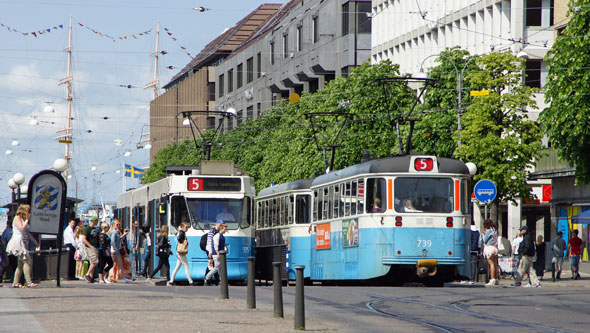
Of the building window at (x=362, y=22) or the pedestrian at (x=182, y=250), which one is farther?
the building window at (x=362, y=22)

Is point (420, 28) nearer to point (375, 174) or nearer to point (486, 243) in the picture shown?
point (486, 243)

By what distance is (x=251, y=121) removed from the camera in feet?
259

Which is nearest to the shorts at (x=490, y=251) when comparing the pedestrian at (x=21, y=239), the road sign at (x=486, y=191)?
the road sign at (x=486, y=191)

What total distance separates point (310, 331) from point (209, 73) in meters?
103

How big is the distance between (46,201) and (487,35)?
124 ft

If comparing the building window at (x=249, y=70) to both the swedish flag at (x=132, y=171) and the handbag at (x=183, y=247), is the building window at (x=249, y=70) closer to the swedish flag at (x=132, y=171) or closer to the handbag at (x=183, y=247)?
the swedish flag at (x=132, y=171)

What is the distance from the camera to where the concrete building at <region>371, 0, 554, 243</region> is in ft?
182

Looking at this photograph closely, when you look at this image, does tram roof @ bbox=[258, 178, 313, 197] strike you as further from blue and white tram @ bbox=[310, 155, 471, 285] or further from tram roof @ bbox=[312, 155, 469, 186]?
tram roof @ bbox=[312, 155, 469, 186]

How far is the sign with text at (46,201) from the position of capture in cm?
2467

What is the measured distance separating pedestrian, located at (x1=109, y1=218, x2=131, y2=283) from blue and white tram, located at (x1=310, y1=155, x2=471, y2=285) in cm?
600

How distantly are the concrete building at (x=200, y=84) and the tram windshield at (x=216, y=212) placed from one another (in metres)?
78.6

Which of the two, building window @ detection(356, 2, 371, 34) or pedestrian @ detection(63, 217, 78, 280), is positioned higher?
building window @ detection(356, 2, 371, 34)

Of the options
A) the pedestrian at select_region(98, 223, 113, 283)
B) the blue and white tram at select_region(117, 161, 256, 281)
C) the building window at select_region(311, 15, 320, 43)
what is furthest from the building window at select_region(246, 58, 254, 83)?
the pedestrian at select_region(98, 223, 113, 283)

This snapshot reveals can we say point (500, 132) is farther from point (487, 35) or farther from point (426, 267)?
point (426, 267)
